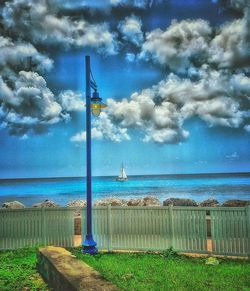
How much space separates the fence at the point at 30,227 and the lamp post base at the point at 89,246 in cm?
115

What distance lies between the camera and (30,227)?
11508mm

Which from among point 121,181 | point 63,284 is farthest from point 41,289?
point 121,181

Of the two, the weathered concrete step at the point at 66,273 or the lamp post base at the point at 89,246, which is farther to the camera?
the lamp post base at the point at 89,246

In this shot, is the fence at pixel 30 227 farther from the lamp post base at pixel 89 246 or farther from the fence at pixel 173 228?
the lamp post base at pixel 89 246

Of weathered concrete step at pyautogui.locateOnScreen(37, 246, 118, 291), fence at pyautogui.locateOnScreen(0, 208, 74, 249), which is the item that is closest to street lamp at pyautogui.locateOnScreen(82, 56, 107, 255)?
fence at pyautogui.locateOnScreen(0, 208, 74, 249)

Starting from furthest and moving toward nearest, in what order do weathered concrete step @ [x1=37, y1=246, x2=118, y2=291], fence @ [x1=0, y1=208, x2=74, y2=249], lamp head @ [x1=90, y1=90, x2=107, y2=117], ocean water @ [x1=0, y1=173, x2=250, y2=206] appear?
ocean water @ [x1=0, y1=173, x2=250, y2=206] → fence @ [x1=0, y1=208, x2=74, y2=249] → lamp head @ [x1=90, y1=90, x2=107, y2=117] → weathered concrete step @ [x1=37, y1=246, x2=118, y2=291]

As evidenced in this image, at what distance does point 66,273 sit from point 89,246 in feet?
14.7

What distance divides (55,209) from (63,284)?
560cm

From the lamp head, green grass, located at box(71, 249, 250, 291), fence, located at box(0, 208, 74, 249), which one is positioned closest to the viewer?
green grass, located at box(71, 249, 250, 291)

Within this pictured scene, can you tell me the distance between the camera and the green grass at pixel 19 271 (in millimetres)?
7485

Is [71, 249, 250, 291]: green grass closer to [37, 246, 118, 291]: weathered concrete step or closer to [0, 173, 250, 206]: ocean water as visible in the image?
[37, 246, 118, 291]: weathered concrete step

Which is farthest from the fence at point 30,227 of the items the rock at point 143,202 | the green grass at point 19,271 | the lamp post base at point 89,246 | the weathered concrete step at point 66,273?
the rock at point 143,202

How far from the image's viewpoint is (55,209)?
11.5m

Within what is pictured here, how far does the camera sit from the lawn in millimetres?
6949
